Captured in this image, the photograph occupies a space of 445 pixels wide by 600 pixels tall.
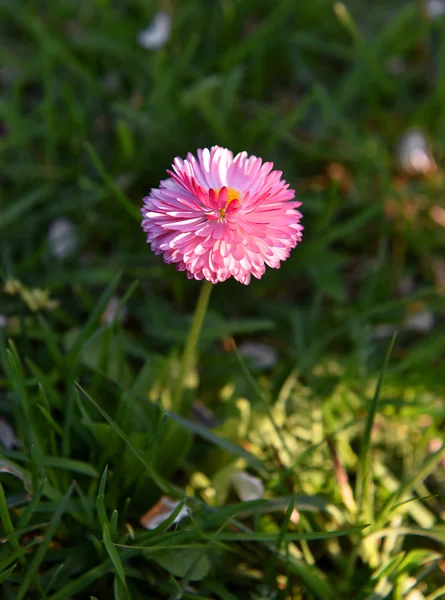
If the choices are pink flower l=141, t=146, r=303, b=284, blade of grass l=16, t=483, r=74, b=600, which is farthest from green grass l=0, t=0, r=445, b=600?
pink flower l=141, t=146, r=303, b=284

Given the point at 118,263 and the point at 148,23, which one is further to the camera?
the point at 148,23

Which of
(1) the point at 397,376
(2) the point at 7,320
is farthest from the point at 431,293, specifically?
(2) the point at 7,320

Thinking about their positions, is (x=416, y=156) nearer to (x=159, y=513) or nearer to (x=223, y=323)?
(x=223, y=323)

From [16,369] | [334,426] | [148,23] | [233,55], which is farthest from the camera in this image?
[148,23]

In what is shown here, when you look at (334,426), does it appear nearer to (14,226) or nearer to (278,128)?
(278,128)

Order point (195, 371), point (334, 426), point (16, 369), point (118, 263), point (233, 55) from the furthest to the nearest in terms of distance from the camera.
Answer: point (233, 55), point (118, 263), point (195, 371), point (334, 426), point (16, 369)

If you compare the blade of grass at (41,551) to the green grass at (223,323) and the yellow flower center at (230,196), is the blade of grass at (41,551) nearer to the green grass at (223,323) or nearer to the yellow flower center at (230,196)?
the green grass at (223,323)

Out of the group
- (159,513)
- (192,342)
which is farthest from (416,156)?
(159,513)

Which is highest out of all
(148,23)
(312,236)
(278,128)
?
(148,23)

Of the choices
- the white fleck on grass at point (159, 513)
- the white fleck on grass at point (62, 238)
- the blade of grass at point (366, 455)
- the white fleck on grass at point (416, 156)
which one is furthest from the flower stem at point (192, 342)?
the white fleck on grass at point (416, 156)
